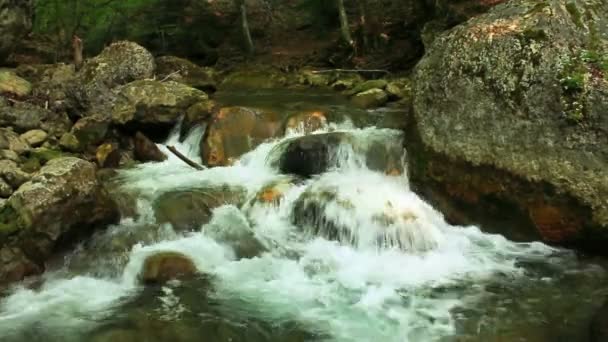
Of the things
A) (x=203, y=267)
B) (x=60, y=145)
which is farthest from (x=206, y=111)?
(x=203, y=267)

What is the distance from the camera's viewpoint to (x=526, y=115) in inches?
284

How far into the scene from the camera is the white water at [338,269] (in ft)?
19.6

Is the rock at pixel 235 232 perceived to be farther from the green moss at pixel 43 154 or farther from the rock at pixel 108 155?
the green moss at pixel 43 154

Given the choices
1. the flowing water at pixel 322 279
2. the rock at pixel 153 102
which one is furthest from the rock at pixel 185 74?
the flowing water at pixel 322 279

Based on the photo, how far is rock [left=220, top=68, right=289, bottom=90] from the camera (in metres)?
16.3

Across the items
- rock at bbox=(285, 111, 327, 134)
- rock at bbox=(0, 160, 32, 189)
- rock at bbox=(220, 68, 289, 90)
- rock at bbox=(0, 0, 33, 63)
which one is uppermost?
rock at bbox=(0, 0, 33, 63)

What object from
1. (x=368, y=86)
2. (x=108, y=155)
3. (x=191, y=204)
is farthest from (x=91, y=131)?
(x=368, y=86)

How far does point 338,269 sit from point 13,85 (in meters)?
9.86

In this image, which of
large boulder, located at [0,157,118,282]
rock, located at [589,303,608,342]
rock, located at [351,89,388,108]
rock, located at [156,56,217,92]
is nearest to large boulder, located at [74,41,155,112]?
rock, located at [156,56,217,92]

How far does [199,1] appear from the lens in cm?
2184

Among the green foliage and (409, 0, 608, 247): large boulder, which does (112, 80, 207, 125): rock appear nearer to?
(409, 0, 608, 247): large boulder

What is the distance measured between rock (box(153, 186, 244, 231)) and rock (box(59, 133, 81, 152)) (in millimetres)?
2751

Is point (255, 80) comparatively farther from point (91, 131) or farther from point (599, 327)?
point (599, 327)

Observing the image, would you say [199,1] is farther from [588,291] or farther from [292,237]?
[588,291]
